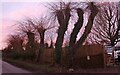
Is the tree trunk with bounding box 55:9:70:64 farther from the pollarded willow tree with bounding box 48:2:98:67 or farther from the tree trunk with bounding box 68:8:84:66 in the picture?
the tree trunk with bounding box 68:8:84:66

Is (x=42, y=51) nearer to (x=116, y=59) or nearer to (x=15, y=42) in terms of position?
(x=116, y=59)

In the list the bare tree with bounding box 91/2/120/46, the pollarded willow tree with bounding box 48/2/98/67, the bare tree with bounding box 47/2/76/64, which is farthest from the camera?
the bare tree with bounding box 91/2/120/46

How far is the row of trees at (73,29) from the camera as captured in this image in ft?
87.0

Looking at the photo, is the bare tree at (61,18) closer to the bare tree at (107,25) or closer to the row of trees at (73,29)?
the row of trees at (73,29)

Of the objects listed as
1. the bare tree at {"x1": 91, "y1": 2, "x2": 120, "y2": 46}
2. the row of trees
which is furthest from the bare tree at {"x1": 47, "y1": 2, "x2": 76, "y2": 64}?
the bare tree at {"x1": 91, "y1": 2, "x2": 120, "y2": 46}

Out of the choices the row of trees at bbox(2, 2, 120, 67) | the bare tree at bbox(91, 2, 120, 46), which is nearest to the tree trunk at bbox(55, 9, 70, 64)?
the row of trees at bbox(2, 2, 120, 67)

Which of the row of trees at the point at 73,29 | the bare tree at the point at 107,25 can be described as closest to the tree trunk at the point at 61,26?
the row of trees at the point at 73,29

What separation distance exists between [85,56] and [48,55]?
11.1 metres

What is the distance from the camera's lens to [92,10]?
1016 inches

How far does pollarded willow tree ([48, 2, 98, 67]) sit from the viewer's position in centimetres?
2623

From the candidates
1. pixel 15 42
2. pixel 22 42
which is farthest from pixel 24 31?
pixel 15 42

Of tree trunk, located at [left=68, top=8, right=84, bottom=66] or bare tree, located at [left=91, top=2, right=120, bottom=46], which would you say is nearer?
tree trunk, located at [left=68, top=8, right=84, bottom=66]

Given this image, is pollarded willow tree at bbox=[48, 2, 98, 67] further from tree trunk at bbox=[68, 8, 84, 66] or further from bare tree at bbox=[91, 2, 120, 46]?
bare tree at bbox=[91, 2, 120, 46]

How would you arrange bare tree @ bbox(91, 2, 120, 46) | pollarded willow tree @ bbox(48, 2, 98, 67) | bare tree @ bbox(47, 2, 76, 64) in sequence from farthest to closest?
1. bare tree @ bbox(91, 2, 120, 46)
2. bare tree @ bbox(47, 2, 76, 64)
3. pollarded willow tree @ bbox(48, 2, 98, 67)
